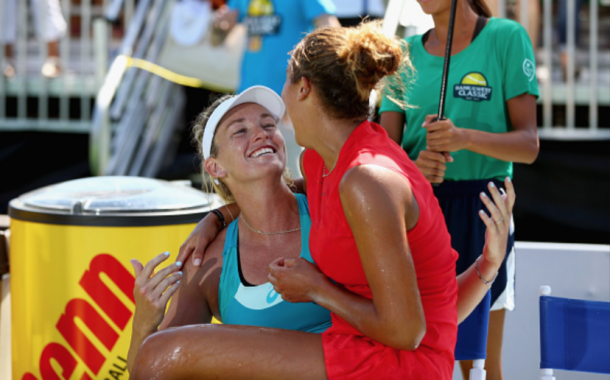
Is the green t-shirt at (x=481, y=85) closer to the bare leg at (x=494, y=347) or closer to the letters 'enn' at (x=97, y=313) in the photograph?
the bare leg at (x=494, y=347)

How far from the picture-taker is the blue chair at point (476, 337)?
2.17 metres

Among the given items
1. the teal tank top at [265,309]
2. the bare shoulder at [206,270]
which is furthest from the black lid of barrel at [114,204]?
the teal tank top at [265,309]

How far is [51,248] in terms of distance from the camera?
248 centimetres

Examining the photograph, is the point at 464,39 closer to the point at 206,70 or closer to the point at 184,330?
the point at 184,330

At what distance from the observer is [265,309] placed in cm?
193

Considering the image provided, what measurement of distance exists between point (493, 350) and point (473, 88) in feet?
2.90

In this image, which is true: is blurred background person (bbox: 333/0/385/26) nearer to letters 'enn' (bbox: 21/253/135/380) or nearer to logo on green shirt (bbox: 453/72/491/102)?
logo on green shirt (bbox: 453/72/491/102)

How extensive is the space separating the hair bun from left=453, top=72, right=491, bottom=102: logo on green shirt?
66 centimetres

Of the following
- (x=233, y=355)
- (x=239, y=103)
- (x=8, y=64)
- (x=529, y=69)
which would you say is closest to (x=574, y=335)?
(x=529, y=69)

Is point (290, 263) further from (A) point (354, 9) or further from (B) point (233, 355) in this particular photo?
(A) point (354, 9)

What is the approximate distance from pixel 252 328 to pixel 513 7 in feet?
17.5

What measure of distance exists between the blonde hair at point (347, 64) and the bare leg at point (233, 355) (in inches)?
21.1

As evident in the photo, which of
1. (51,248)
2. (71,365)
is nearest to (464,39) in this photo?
(51,248)

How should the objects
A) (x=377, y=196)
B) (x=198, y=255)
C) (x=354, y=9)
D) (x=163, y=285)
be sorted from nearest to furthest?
1. (x=377, y=196)
2. (x=163, y=285)
3. (x=198, y=255)
4. (x=354, y=9)
